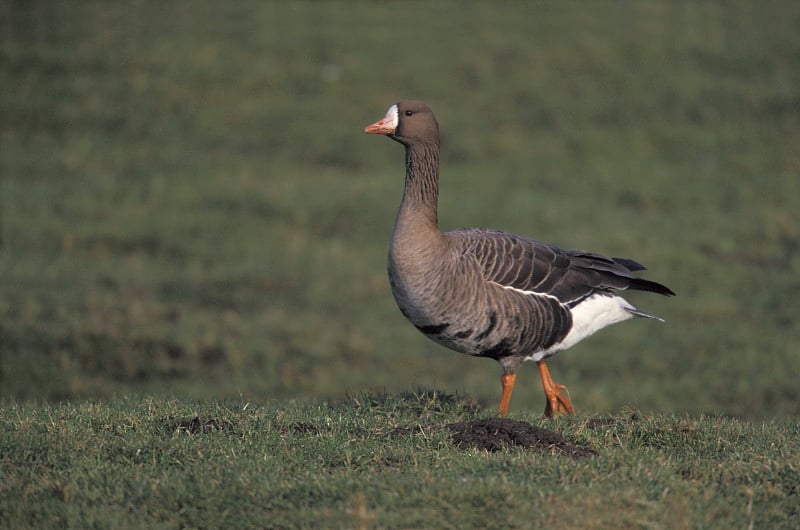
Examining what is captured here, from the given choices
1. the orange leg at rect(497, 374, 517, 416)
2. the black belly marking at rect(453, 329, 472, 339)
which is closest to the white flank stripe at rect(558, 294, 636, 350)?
the orange leg at rect(497, 374, 517, 416)

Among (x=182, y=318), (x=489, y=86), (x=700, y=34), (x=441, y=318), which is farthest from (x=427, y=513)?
(x=700, y=34)

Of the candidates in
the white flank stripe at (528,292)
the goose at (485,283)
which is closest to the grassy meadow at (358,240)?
the goose at (485,283)

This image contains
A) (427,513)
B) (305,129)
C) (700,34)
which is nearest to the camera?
(427,513)

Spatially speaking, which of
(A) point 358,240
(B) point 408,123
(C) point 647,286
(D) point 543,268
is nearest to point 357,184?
(A) point 358,240

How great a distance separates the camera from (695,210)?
24.1 meters

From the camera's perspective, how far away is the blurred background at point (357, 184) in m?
17.0

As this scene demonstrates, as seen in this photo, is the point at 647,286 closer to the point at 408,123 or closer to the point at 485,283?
the point at 485,283

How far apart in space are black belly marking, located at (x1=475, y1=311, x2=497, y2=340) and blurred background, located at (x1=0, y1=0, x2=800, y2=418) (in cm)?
296

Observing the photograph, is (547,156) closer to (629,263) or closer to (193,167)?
(193,167)

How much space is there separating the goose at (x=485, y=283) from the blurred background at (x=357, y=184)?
2.06 meters

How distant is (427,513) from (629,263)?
547 cm

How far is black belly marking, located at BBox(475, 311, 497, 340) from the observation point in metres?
9.36

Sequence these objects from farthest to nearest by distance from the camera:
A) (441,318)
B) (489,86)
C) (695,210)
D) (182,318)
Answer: (489,86), (695,210), (182,318), (441,318)

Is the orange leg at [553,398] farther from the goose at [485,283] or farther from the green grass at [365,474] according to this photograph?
the green grass at [365,474]
